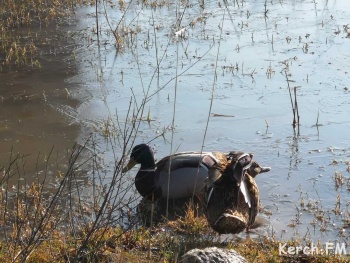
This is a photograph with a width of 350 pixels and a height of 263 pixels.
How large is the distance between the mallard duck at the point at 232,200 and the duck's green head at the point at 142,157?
1.22 meters

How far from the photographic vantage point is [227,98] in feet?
27.5

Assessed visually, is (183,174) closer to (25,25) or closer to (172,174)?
(172,174)

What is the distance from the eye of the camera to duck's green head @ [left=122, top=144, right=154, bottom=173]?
6426mm

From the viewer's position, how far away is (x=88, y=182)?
21.1ft

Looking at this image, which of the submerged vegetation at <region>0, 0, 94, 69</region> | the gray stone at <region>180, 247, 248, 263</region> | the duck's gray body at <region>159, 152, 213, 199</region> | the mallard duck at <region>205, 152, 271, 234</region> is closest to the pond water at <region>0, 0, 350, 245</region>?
the mallard duck at <region>205, 152, 271, 234</region>

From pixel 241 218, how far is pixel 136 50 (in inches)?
225

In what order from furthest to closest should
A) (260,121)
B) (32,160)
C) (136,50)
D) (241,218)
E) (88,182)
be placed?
(136,50), (260,121), (32,160), (88,182), (241,218)

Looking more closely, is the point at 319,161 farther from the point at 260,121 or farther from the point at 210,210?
the point at 210,210

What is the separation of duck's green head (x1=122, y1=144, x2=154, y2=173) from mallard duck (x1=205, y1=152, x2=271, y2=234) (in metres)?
1.22

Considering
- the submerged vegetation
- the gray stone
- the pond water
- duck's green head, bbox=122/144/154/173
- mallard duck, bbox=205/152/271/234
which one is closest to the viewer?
the gray stone

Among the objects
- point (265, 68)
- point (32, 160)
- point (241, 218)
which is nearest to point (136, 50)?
point (265, 68)

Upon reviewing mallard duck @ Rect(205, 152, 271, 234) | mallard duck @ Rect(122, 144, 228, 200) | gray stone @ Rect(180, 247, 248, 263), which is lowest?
mallard duck @ Rect(122, 144, 228, 200)

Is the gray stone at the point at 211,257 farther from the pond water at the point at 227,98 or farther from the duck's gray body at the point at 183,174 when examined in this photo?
the duck's gray body at the point at 183,174

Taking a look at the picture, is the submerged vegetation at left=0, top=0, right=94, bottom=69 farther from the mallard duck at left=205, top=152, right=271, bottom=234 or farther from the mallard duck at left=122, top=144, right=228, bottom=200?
the mallard duck at left=205, top=152, right=271, bottom=234
